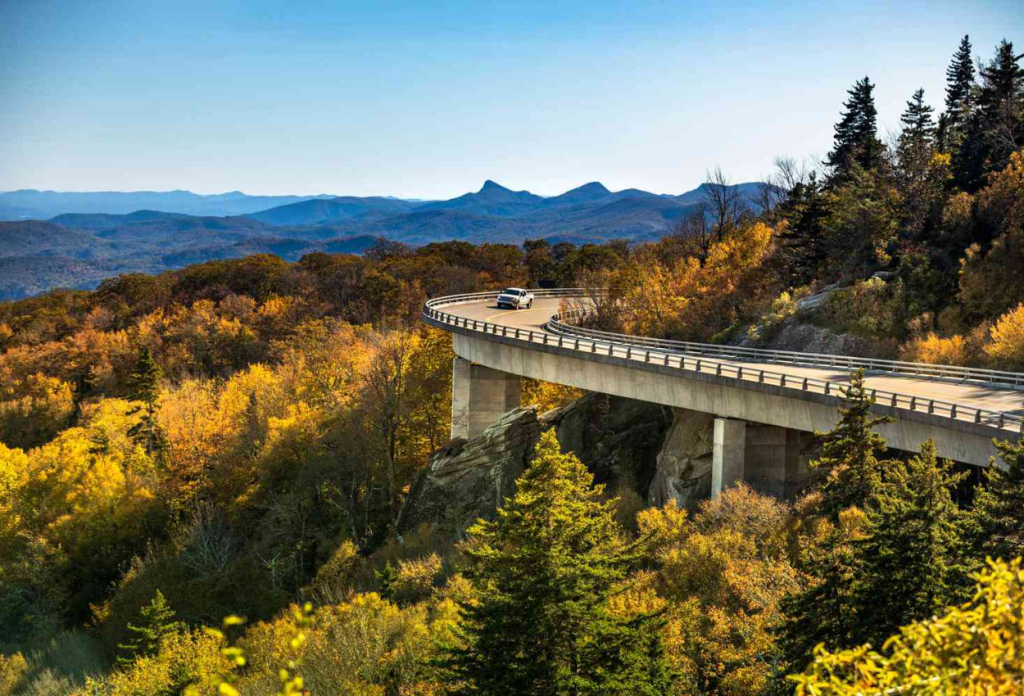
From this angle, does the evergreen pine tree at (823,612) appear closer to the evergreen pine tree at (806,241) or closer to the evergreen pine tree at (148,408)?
the evergreen pine tree at (806,241)

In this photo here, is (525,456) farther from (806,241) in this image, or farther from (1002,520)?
(1002,520)

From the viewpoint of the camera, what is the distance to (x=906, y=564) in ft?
55.9

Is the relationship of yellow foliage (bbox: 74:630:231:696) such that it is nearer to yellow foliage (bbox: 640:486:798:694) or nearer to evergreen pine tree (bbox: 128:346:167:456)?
yellow foliage (bbox: 640:486:798:694)

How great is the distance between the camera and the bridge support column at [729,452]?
35438mm

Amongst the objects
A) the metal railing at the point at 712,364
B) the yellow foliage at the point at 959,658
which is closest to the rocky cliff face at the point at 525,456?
the metal railing at the point at 712,364

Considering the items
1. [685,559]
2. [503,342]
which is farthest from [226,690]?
[503,342]

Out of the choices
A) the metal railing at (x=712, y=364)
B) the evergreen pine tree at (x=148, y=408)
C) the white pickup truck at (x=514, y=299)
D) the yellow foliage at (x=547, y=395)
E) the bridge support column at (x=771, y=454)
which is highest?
the white pickup truck at (x=514, y=299)

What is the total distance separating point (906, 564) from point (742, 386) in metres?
17.8

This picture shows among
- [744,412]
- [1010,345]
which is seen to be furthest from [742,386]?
[1010,345]

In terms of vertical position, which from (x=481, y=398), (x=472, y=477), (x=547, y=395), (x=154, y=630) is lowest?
(x=154, y=630)

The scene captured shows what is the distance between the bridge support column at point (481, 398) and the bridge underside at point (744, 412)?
4.75 meters

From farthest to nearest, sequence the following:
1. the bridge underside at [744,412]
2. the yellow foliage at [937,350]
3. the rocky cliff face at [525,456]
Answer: the rocky cliff face at [525,456], the yellow foliage at [937,350], the bridge underside at [744,412]

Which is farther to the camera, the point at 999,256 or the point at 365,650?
the point at 999,256

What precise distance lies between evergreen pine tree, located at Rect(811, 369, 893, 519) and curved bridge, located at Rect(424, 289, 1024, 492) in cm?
269
